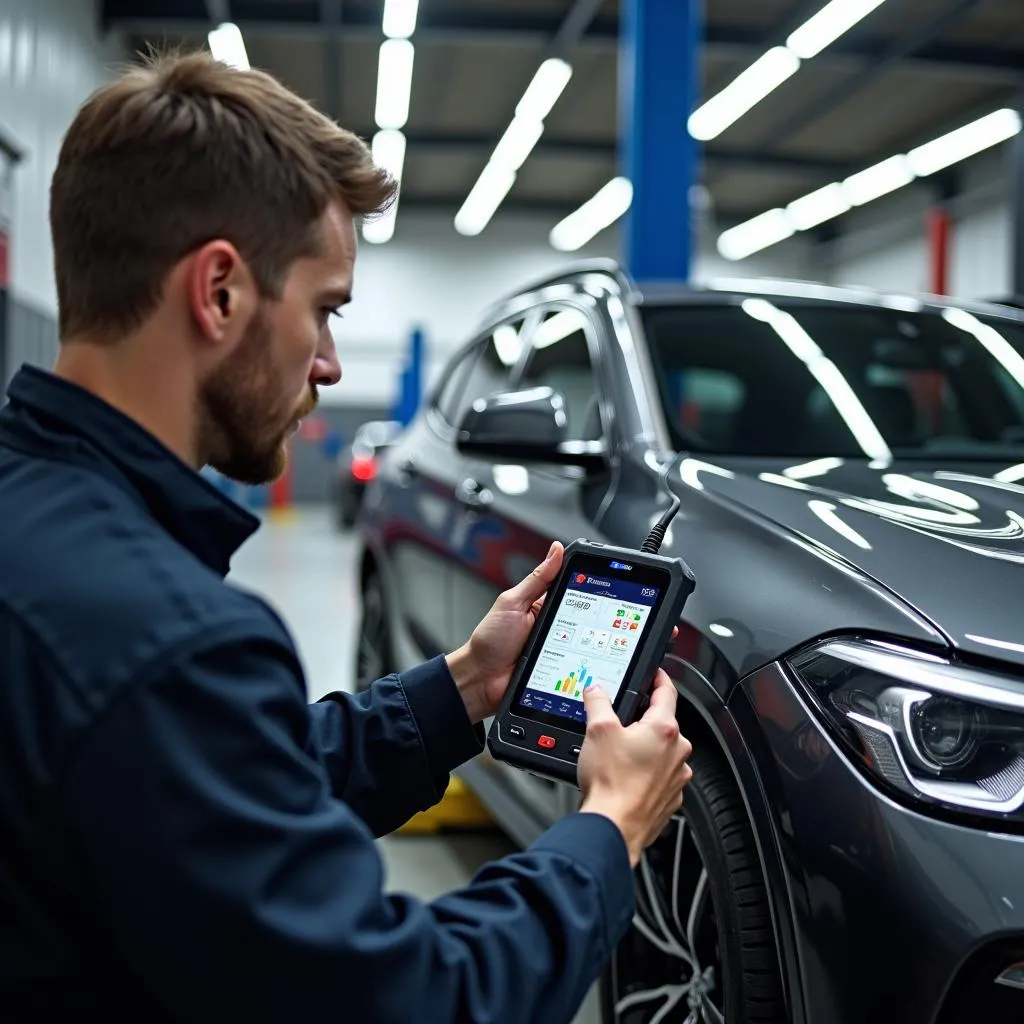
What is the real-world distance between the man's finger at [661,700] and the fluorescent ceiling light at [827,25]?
1111 centimetres

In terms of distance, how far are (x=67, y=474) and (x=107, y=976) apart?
14.0 inches

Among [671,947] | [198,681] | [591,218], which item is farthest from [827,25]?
[198,681]

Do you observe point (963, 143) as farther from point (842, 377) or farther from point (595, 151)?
point (842, 377)

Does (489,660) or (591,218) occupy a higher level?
(591,218)

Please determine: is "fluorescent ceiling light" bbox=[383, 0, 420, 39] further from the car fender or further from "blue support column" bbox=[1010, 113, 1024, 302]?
the car fender

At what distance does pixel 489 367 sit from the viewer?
328cm

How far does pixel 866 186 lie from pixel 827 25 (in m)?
7.23

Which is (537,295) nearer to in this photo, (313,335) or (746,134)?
(313,335)

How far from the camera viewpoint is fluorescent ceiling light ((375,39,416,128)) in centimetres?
1237

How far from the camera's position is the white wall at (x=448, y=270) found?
22.0 meters

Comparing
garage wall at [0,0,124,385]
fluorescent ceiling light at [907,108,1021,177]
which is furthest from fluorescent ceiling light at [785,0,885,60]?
garage wall at [0,0,124,385]

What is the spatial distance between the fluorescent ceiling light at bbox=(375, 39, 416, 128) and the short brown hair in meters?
12.0

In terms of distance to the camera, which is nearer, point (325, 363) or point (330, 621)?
point (325, 363)

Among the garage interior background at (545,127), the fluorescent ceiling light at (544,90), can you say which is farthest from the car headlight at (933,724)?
the fluorescent ceiling light at (544,90)
